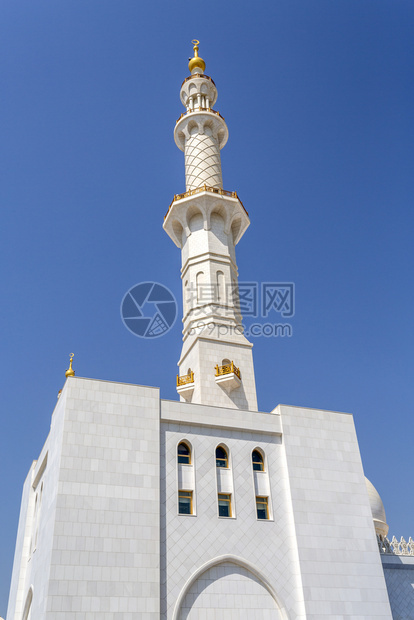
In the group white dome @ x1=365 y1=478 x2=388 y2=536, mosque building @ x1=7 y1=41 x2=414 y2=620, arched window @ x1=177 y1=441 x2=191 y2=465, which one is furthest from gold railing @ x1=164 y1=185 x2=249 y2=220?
white dome @ x1=365 y1=478 x2=388 y2=536

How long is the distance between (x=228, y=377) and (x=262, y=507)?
6168 mm

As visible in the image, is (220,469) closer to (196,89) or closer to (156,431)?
(156,431)

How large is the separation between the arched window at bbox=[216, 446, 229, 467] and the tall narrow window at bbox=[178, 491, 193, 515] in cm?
164

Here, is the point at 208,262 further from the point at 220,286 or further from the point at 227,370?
the point at 227,370

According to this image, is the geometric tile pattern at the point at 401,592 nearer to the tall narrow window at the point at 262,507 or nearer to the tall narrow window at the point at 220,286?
the tall narrow window at the point at 262,507

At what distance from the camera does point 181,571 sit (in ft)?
57.6

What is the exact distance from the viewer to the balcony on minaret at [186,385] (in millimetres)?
25031

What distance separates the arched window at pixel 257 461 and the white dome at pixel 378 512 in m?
10.5

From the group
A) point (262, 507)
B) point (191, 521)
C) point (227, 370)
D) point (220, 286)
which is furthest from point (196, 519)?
point (220, 286)

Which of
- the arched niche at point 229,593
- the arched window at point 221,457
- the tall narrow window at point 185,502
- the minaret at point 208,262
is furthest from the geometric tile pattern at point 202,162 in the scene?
the arched niche at point 229,593

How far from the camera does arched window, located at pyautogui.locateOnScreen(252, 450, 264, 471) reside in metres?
20.6

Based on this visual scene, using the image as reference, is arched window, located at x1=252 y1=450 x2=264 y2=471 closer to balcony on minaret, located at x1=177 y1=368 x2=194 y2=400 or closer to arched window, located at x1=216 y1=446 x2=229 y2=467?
arched window, located at x1=216 y1=446 x2=229 y2=467

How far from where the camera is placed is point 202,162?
102ft

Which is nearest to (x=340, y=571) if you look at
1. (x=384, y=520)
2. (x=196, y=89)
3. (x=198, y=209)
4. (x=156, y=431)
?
(x=156, y=431)
